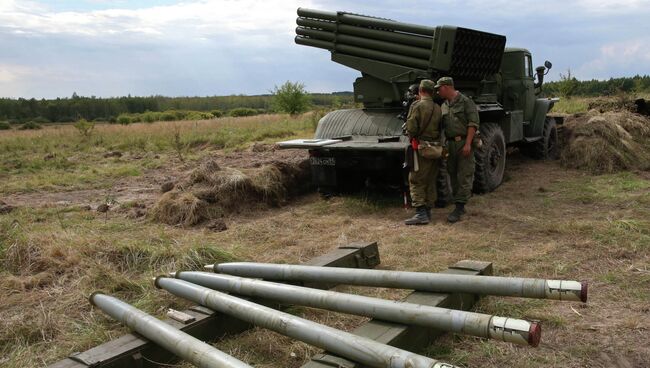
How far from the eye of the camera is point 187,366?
3.20 m

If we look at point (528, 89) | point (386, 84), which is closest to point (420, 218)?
point (386, 84)

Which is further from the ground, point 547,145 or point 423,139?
point 423,139

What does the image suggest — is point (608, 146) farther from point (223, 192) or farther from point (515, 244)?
point (223, 192)

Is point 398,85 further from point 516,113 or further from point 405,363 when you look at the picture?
point 405,363

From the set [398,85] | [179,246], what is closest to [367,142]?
[398,85]

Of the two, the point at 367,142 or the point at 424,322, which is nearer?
the point at 424,322

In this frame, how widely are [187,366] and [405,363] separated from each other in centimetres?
140

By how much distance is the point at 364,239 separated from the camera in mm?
6191

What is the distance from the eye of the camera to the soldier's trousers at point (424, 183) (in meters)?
6.70

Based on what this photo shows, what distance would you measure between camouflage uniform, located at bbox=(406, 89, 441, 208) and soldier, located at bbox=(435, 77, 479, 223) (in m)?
0.20

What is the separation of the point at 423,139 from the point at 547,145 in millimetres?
5743

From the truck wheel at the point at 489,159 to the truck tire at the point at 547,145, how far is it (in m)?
2.63

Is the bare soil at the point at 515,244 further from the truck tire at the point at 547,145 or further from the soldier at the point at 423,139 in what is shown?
the truck tire at the point at 547,145

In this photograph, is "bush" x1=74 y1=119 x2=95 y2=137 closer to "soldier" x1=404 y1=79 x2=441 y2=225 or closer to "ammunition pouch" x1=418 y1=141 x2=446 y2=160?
"soldier" x1=404 y1=79 x2=441 y2=225
